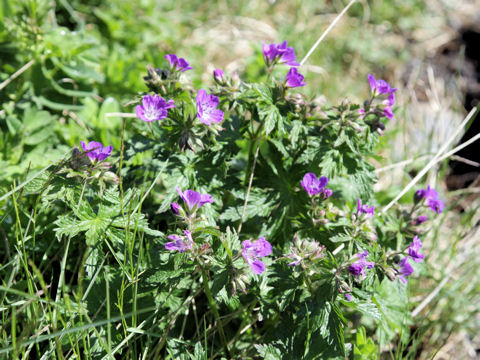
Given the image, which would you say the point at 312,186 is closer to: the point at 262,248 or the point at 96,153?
the point at 262,248

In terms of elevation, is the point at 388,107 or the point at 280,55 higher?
the point at 280,55

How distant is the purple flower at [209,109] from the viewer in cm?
214

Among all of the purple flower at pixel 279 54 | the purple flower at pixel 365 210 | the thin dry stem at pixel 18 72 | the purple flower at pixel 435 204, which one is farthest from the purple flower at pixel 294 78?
the thin dry stem at pixel 18 72

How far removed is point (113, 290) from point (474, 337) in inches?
102

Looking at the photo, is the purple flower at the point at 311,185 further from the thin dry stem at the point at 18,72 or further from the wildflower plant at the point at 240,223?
the thin dry stem at the point at 18,72

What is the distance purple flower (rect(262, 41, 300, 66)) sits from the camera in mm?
2375

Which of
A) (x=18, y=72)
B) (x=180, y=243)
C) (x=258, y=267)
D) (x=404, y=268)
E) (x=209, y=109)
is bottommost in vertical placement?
(x=404, y=268)

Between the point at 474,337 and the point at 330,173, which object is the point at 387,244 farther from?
the point at 474,337

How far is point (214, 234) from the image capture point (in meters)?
1.94

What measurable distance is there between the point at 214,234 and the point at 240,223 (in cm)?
45

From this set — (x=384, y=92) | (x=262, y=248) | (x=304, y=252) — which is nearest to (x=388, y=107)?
(x=384, y=92)

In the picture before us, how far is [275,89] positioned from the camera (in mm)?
2332

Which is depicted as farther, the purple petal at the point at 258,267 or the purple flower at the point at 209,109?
the purple flower at the point at 209,109

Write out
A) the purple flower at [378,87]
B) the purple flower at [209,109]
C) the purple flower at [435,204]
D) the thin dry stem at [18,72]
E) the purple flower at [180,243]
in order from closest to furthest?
the purple flower at [180,243] < the purple flower at [209,109] < the purple flower at [378,87] < the purple flower at [435,204] < the thin dry stem at [18,72]
